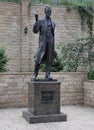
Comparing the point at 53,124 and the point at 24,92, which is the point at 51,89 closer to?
the point at 53,124

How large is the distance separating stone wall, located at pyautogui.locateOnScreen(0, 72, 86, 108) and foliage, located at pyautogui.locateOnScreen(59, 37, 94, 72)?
4.19 feet

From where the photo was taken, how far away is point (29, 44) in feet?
49.4

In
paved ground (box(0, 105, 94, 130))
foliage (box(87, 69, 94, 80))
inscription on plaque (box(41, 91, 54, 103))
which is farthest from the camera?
foliage (box(87, 69, 94, 80))

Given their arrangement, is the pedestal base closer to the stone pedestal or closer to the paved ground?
the stone pedestal

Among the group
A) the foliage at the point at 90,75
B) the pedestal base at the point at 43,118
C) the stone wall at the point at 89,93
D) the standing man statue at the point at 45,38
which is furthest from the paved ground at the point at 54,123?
the foliage at the point at 90,75

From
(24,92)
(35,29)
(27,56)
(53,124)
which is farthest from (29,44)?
(53,124)

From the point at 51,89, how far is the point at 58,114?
0.69 meters

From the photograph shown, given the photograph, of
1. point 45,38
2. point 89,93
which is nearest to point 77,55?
point 89,93

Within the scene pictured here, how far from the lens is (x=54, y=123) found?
8742 mm

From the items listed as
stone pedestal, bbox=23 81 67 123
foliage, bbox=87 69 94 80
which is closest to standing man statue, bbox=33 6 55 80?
stone pedestal, bbox=23 81 67 123

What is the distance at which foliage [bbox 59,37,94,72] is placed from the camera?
528 inches

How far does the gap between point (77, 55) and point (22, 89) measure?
3.04 metres

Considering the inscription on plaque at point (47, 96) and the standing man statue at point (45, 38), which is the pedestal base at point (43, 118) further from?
the standing man statue at point (45, 38)

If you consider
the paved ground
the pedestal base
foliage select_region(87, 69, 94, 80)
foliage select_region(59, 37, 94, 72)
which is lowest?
the paved ground
